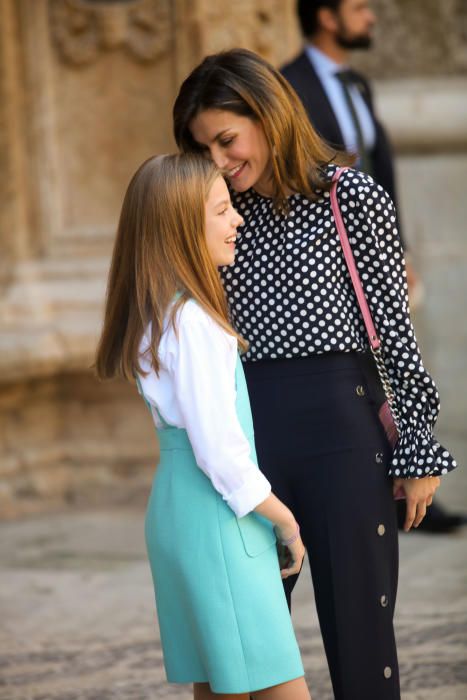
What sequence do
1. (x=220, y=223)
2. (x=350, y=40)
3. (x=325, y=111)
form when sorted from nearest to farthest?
(x=220, y=223)
(x=325, y=111)
(x=350, y=40)

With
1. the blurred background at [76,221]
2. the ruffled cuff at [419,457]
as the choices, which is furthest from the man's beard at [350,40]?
the ruffled cuff at [419,457]

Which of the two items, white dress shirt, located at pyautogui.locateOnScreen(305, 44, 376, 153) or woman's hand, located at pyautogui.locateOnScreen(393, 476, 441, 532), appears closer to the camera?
woman's hand, located at pyautogui.locateOnScreen(393, 476, 441, 532)

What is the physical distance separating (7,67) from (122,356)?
11.3ft

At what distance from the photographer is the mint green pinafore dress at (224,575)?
95.4 inches

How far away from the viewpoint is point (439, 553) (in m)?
4.92

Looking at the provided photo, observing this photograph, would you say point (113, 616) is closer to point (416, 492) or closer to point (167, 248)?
point (416, 492)

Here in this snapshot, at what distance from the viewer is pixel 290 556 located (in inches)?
100

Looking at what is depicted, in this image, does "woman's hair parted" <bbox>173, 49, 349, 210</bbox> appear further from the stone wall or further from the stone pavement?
the stone wall

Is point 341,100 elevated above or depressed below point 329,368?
above

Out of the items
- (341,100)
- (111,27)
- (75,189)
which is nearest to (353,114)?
(341,100)

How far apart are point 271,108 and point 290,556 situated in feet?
2.89

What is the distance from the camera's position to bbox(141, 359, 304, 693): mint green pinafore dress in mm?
2424

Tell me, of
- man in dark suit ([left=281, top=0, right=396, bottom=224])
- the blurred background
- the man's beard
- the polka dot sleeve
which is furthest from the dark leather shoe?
the polka dot sleeve

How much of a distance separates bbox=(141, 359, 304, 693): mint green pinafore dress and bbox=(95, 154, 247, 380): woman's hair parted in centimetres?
16
